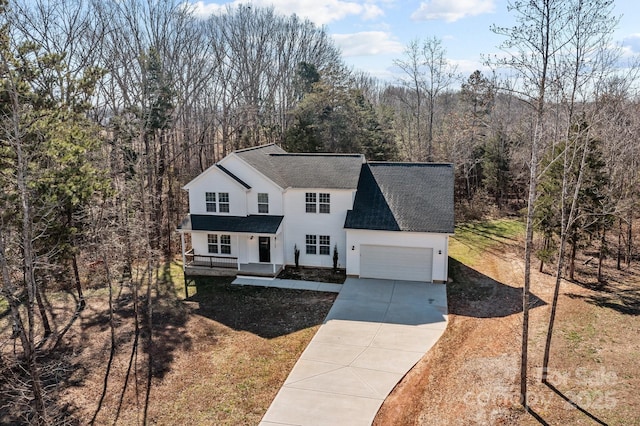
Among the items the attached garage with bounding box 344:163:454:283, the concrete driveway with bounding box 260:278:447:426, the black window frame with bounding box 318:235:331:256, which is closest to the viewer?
the concrete driveway with bounding box 260:278:447:426

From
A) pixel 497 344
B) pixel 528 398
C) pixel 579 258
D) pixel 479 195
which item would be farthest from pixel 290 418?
pixel 479 195

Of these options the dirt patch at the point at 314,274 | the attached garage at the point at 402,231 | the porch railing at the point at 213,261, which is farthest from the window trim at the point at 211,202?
the attached garage at the point at 402,231

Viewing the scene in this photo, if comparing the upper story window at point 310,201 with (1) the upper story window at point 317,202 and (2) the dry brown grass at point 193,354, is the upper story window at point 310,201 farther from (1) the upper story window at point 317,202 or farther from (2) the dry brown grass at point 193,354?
(2) the dry brown grass at point 193,354

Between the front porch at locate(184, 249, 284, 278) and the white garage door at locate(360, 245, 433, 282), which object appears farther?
the front porch at locate(184, 249, 284, 278)

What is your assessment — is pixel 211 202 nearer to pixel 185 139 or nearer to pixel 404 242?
pixel 404 242

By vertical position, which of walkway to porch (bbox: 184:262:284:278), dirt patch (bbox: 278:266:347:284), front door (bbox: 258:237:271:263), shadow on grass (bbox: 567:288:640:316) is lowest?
shadow on grass (bbox: 567:288:640:316)

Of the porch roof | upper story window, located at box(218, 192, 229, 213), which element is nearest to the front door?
the porch roof

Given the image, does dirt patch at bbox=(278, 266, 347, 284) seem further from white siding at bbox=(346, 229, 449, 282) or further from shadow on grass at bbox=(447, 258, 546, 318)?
shadow on grass at bbox=(447, 258, 546, 318)

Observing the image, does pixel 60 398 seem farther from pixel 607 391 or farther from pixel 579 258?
pixel 579 258
